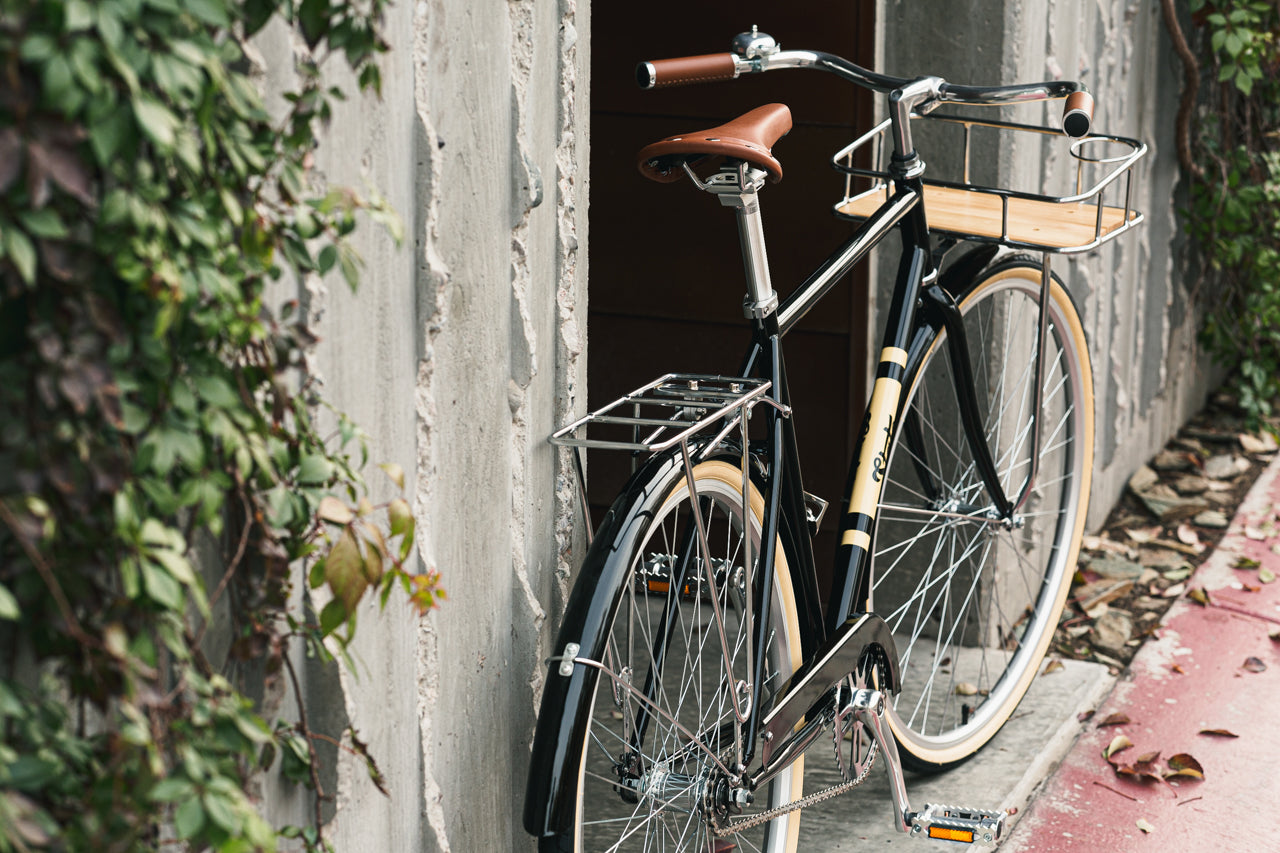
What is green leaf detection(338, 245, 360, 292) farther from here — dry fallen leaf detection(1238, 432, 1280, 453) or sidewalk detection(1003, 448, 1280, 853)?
dry fallen leaf detection(1238, 432, 1280, 453)

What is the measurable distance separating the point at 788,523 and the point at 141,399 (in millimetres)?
1291

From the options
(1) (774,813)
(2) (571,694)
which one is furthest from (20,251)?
(1) (774,813)

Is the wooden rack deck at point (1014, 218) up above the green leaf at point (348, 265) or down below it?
below

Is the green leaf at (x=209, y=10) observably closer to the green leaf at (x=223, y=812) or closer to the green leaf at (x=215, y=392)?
the green leaf at (x=215, y=392)

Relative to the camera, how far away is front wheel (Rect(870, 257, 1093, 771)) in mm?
2994

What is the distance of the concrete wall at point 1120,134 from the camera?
3.25m

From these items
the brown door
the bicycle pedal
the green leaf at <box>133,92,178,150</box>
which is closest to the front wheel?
the brown door

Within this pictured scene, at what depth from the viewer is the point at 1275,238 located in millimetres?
5082

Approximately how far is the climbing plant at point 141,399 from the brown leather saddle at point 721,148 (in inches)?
27.2

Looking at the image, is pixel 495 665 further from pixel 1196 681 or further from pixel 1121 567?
pixel 1121 567

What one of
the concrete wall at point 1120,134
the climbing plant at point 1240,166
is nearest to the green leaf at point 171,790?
the concrete wall at point 1120,134

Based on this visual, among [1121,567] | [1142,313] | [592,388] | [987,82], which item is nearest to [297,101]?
[987,82]

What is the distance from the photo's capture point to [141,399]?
113 cm

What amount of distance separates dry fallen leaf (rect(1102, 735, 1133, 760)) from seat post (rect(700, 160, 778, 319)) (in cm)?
160
